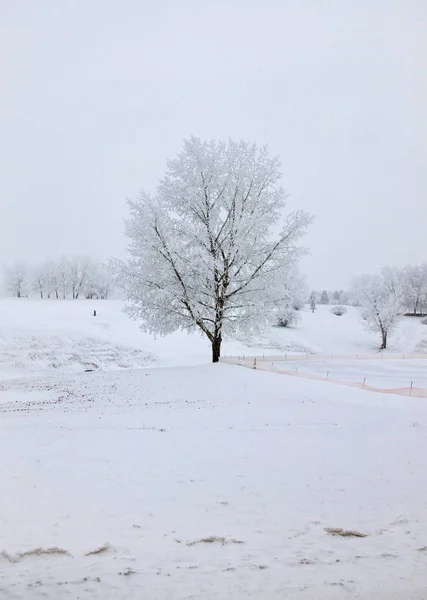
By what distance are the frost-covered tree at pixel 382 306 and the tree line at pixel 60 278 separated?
6204cm

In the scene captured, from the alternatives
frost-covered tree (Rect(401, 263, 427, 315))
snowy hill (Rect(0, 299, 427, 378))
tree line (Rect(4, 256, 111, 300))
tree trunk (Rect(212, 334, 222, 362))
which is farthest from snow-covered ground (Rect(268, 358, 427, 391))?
tree line (Rect(4, 256, 111, 300))

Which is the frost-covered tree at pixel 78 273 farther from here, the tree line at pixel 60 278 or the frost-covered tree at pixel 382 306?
the frost-covered tree at pixel 382 306

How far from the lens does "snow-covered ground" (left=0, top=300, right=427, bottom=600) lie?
4.38 metres

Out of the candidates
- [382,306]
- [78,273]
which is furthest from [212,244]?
[78,273]

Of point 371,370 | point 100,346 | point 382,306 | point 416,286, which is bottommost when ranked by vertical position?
point 100,346

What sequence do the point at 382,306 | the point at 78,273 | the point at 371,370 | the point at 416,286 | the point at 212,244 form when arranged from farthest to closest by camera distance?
1. the point at 78,273
2. the point at 416,286
3. the point at 382,306
4. the point at 371,370
5. the point at 212,244

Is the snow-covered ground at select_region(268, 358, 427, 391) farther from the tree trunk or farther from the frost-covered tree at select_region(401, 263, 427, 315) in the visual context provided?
the frost-covered tree at select_region(401, 263, 427, 315)

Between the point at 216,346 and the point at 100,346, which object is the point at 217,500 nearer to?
the point at 216,346

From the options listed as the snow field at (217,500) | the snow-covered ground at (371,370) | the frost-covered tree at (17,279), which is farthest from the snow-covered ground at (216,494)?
the frost-covered tree at (17,279)

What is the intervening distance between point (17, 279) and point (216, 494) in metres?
101

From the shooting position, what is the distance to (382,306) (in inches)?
1929

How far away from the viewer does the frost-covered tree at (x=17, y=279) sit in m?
94.6

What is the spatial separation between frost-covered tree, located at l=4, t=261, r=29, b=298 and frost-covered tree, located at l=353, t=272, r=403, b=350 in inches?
3116

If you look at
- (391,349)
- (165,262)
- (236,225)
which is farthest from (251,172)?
(391,349)
